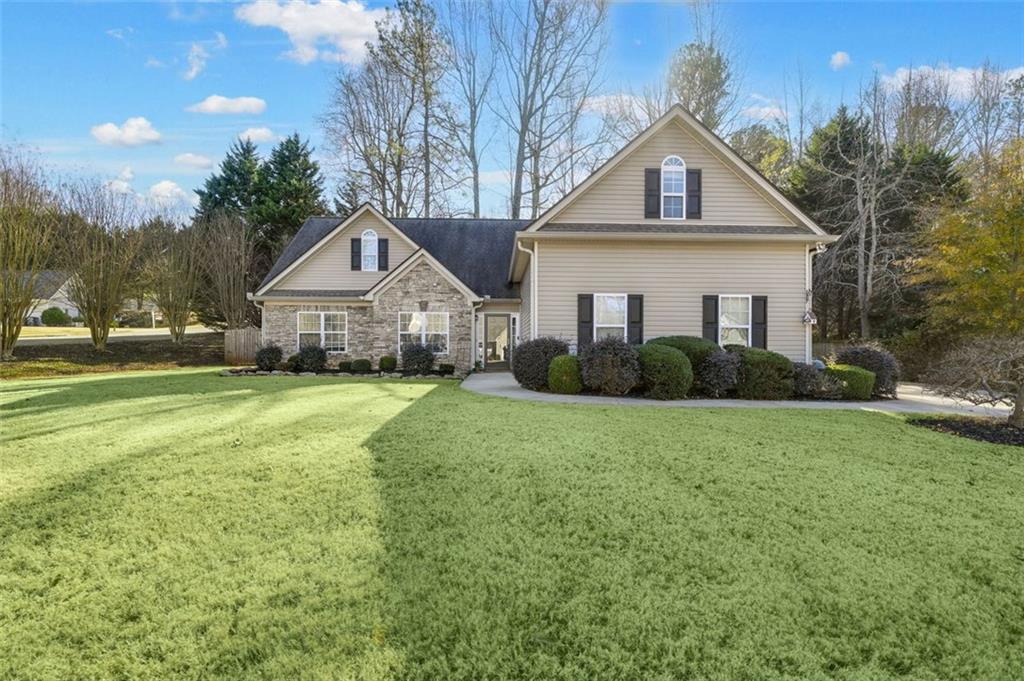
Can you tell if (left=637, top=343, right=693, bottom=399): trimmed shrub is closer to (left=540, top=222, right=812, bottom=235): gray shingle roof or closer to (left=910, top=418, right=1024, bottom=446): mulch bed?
(left=910, top=418, right=1024, bottom=446): mulch bed

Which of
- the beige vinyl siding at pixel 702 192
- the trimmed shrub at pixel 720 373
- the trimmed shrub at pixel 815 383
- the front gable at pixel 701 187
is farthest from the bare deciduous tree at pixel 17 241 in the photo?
the trimmed shrub at pixel 815 383

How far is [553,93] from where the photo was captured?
27.5 m

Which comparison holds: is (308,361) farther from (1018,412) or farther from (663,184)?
(1018,412)

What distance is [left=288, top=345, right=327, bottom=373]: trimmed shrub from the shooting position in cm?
1862

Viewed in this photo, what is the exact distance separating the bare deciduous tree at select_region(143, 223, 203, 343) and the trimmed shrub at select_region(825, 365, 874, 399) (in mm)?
27388

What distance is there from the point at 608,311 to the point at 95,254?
2164 cm

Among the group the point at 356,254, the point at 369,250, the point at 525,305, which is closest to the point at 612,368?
the point at 525,305

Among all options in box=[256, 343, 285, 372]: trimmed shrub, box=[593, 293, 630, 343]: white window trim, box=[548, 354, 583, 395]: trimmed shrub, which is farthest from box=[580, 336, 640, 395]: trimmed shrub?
box=[256, 343, 285, 372]: trimmed shrub

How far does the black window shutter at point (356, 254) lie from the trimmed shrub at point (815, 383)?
50.5 feet

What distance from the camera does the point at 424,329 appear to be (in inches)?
735

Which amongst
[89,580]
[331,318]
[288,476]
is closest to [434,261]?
[331,318]

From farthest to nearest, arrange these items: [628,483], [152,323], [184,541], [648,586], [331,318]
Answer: [152,323] < [331,318] < [628,483] < [184,541] < [648,586]

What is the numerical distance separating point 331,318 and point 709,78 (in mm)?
21642

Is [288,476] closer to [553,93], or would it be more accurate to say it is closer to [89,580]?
[89,580]
